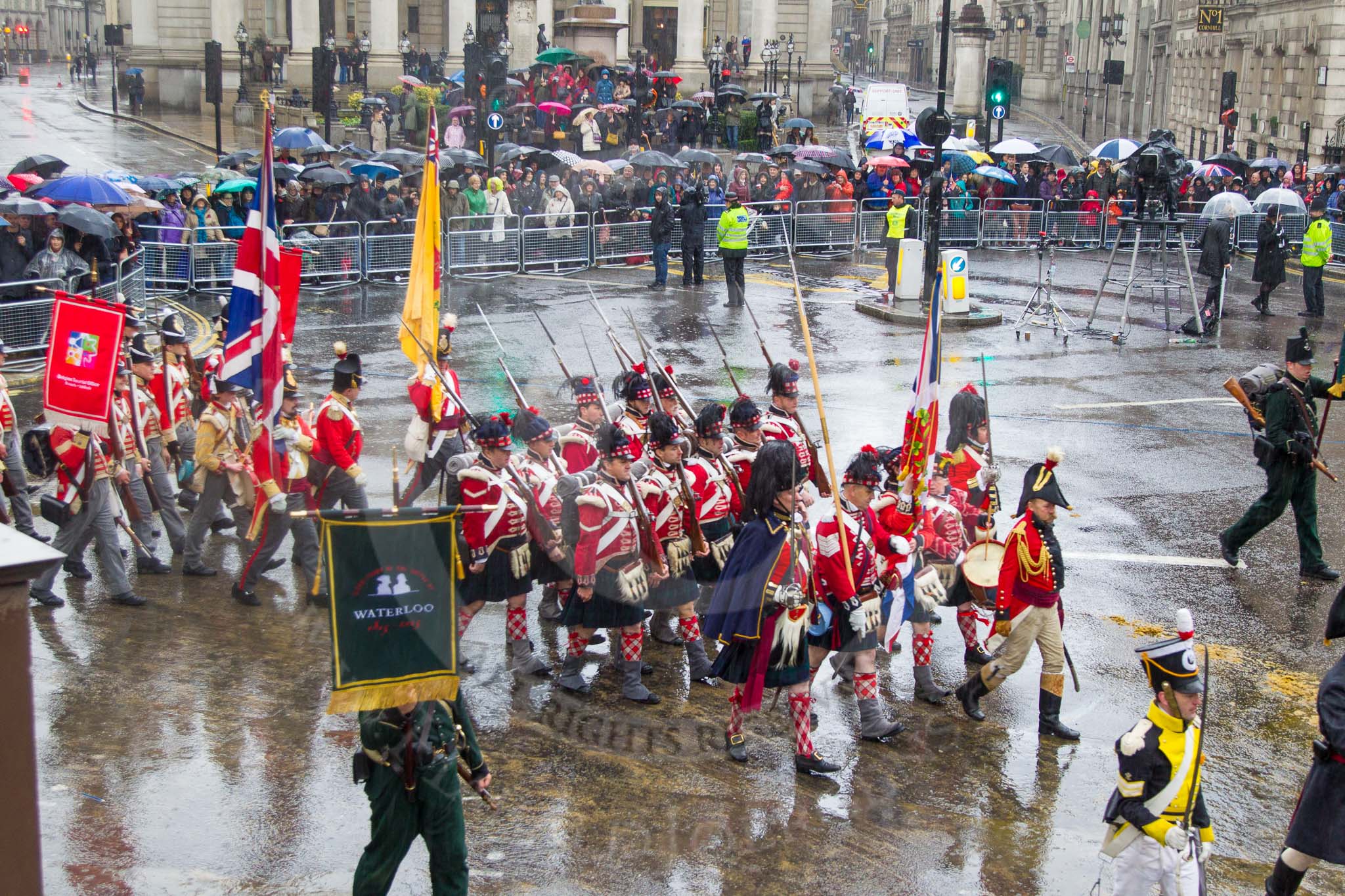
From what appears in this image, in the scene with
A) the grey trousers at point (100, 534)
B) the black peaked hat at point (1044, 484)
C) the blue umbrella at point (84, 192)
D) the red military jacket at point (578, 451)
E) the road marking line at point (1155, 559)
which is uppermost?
the blue umbrella at point (84, 192)

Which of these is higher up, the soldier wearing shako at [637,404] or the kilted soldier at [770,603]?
the soldier wearing shako at [637,404]

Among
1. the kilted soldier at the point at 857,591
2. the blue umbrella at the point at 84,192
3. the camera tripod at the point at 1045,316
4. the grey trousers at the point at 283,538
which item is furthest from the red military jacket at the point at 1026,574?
the blue umbrella at the point at 84,192

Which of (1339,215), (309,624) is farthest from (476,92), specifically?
(309,624)

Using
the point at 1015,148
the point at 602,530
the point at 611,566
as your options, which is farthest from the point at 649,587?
the point at 1015,148

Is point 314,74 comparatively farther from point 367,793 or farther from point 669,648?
point 367,793

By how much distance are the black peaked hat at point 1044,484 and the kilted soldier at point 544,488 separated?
2.85 meters

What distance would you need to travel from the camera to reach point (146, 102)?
175 feet

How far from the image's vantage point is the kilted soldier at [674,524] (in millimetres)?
8734

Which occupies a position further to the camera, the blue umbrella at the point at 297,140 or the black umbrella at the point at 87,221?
the blue umbrella at the point at 297,140

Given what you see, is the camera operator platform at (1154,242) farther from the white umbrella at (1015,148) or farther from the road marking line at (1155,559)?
the road marking line at (1155,559)

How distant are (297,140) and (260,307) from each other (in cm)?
2003

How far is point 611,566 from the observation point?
8.50m

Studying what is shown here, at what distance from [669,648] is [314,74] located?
87.9 ft

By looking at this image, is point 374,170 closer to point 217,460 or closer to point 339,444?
point 217,460
